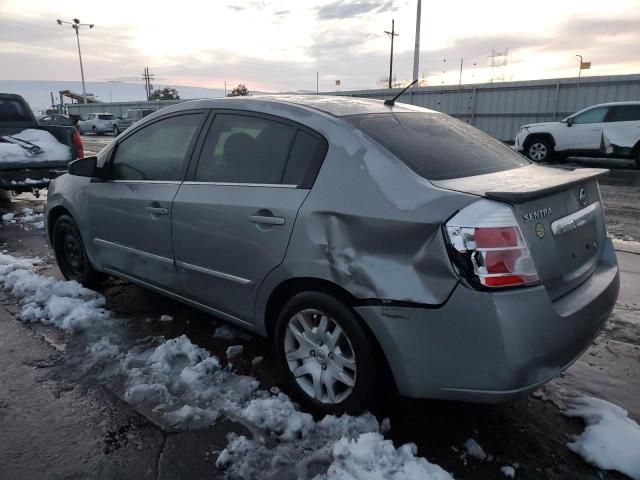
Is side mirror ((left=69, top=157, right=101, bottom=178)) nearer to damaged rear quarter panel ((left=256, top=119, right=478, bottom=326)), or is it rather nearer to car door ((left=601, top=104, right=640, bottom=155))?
damaged rear quarter panel ((left=256, top=119, right=478, bottom=326))

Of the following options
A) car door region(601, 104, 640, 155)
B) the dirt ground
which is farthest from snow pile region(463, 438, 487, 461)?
car door region(601, 104, 640, 155)

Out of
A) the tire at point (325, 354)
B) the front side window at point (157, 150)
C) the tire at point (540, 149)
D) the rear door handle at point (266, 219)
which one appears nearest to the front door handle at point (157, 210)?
the front side window at point (157, 150)

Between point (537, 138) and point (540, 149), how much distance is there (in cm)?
33

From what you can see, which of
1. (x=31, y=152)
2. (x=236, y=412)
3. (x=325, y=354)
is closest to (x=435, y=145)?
(x=325, y=354)

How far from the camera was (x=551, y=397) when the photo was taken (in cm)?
296

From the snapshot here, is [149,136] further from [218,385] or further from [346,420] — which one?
[346,420]

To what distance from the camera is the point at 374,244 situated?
240 cm

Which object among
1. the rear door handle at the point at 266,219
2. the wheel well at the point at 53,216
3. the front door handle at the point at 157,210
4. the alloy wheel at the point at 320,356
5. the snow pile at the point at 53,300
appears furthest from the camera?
the wheel well at the point at 53,216

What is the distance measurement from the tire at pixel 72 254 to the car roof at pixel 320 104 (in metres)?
1.78

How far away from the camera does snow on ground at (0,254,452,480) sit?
233 centimetres

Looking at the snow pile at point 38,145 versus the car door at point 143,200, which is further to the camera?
the snow pile at point 38,145

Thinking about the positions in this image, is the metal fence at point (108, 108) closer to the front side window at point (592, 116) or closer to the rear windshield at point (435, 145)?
the front side window at point (592, 116)

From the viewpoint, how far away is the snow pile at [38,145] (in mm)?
8031

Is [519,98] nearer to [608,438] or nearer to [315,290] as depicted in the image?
[608,438]
